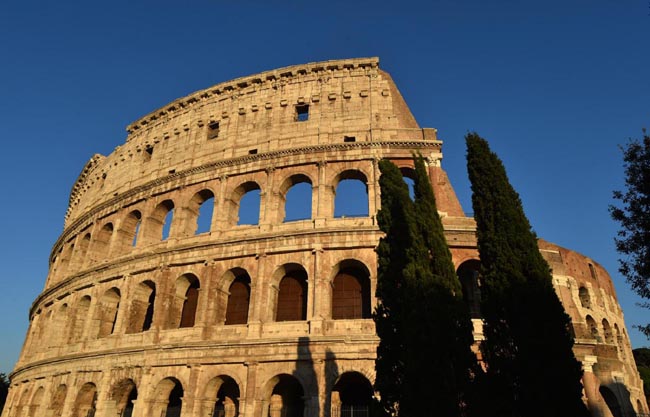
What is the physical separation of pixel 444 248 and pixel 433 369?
292 cm

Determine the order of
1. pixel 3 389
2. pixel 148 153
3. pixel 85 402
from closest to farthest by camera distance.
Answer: pixel 85 402 < pixel 148 153 < pixel 3 389

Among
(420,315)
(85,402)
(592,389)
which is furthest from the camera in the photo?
(85,402)

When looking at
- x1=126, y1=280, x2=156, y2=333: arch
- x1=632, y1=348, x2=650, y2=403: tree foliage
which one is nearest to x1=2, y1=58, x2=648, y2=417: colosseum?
x1=126, y1=280, x2=156, y2=333: arch

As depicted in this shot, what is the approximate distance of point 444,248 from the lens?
34.0 feet

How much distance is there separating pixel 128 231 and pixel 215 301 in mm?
8865

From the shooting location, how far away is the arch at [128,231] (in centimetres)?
2302

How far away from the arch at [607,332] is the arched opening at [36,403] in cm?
2990

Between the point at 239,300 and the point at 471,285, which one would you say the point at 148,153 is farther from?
the point at 471,285

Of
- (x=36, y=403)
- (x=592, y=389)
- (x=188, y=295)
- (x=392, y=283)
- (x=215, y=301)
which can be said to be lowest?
(x=36, y=403)

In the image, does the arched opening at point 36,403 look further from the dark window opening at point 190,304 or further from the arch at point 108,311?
the dark window opening at point 190,304

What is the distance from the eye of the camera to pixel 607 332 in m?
22.9

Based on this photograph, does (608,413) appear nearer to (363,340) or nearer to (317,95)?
(363,340)

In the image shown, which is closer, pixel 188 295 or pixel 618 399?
pixel 618 399

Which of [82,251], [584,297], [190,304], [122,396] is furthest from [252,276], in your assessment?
[584,297]
